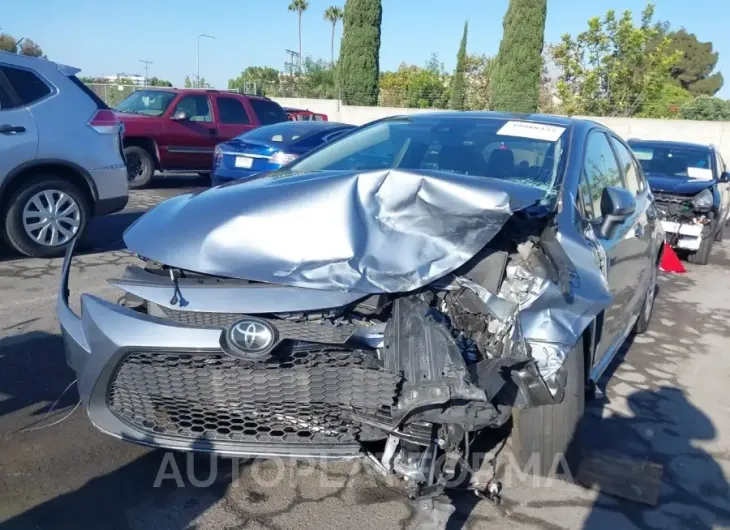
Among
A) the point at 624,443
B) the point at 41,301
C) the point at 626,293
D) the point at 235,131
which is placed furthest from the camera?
the point at 235,131

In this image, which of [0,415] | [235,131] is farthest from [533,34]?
[0,415]

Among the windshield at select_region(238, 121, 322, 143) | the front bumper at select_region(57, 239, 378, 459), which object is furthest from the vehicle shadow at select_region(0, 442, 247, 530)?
the windshield at select_region(238, 121, 322, 143)

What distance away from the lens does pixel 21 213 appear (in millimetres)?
6098

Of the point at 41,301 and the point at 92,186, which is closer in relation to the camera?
the point at 41,301

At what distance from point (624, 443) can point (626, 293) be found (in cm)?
92

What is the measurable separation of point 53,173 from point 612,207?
5158 mm

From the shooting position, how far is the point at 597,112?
2252 centimetres

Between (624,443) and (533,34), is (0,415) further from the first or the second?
(533,34)

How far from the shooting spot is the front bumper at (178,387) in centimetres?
248

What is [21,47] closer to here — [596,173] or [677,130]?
[596,173]

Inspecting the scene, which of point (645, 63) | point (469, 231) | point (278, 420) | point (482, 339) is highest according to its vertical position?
point (645, 63)

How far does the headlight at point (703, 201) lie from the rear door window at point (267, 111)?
7631mm

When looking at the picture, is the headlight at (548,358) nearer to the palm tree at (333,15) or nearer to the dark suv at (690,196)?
the dark suv at (690,196)

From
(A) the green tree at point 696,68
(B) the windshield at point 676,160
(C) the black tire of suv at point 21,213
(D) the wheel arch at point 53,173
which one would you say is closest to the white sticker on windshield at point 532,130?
(C) the black tire of suv at point 21,213
